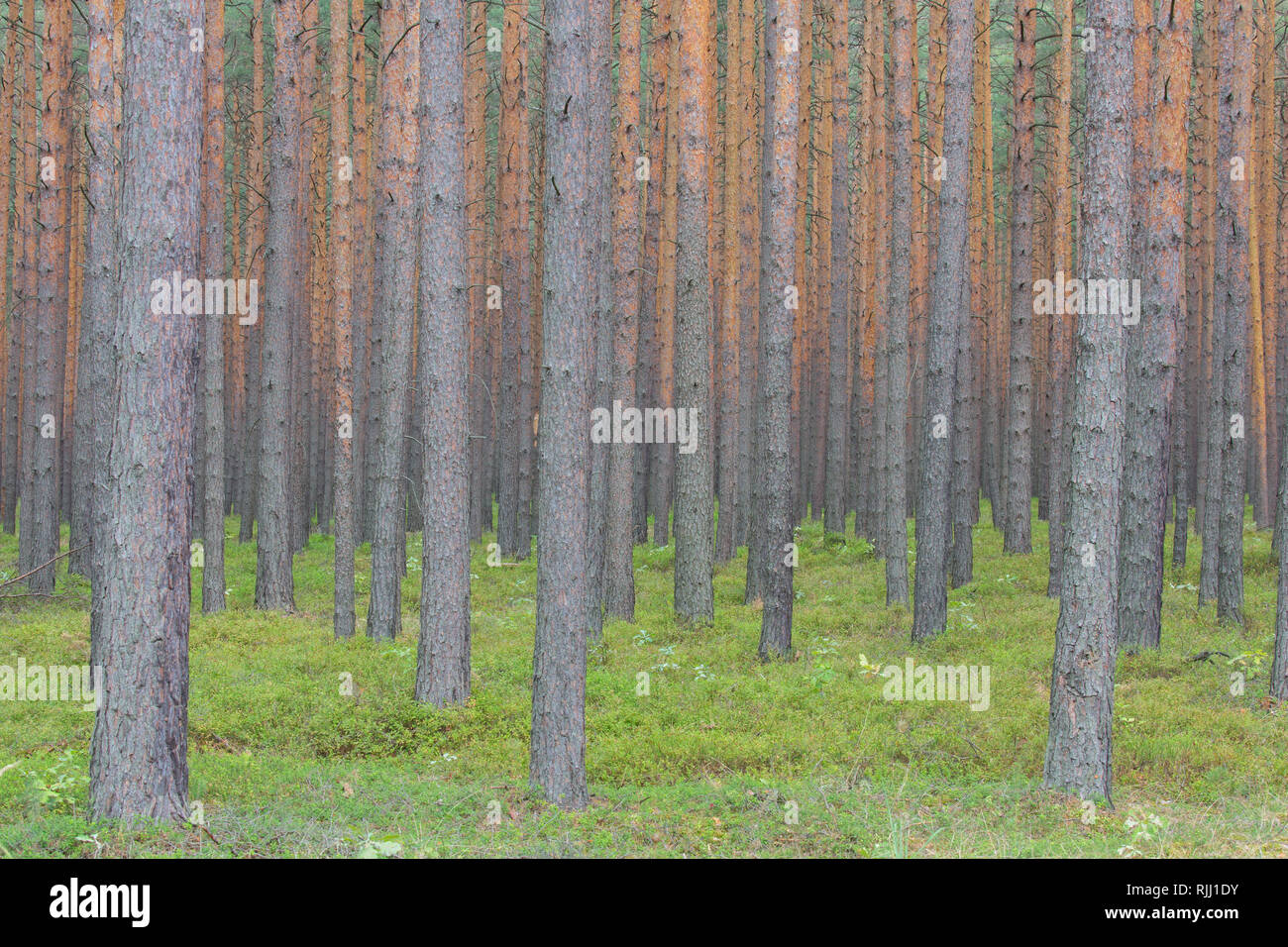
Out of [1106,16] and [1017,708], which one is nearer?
[1106,16]

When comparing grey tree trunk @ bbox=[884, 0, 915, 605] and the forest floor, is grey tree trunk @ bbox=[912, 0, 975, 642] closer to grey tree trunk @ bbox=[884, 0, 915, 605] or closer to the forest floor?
the forest floor

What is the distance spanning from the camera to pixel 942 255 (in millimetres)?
11539

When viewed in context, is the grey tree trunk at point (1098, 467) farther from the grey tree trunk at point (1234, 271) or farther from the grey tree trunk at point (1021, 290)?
the grey tree trunk at point (1021, 290)

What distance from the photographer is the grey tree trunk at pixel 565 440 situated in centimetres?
678

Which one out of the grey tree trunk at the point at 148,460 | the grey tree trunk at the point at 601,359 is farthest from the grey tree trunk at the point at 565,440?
the grey tree trunk at the point at 601,359

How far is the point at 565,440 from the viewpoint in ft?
22.3

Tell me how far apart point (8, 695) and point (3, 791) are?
3467 mm

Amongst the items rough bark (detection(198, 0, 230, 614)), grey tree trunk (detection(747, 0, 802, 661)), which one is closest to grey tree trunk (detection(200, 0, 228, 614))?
rough bark (detection(198, 0, 230, 614))

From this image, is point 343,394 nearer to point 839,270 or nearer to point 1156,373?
point 1156,373

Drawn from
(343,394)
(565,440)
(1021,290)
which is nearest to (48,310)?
(343,394)

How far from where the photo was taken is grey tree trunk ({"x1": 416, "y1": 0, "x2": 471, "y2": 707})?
29.6ft

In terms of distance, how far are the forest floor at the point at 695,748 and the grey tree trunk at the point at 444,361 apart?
1.98ft
